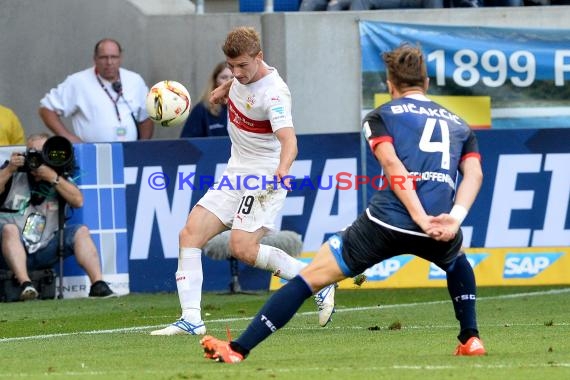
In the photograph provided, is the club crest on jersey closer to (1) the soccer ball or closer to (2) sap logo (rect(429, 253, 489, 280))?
(1) the soccer ball

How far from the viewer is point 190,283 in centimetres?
1034

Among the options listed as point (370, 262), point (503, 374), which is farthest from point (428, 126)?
point (503, 374)

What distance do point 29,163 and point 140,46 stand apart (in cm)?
333

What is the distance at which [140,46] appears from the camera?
56.3 ft

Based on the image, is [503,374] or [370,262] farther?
[370,262]

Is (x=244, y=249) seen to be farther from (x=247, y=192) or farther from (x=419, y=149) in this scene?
(x=419, y=149)

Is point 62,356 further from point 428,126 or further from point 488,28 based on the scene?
point 488,28

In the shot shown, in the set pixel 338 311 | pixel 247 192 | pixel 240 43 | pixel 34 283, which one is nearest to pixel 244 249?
pixel 247 192

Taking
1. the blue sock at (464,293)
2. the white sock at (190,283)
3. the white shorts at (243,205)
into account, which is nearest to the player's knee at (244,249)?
the white shorts at (243,205)

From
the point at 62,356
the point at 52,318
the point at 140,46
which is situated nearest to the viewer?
the point at 62,356

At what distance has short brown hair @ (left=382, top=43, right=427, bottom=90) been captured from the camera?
26.0 feet

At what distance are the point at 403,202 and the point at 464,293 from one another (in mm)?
799

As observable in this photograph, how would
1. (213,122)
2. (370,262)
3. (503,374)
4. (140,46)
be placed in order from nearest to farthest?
(503,374) → (370,262) → (213,122) → (140,46)

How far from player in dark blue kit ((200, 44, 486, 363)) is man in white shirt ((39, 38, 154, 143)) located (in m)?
8.01
